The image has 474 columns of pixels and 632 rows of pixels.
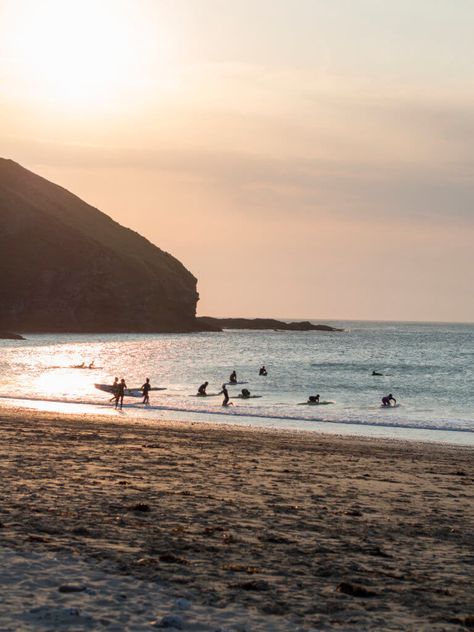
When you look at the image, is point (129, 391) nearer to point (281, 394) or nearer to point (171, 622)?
point (281, 394)

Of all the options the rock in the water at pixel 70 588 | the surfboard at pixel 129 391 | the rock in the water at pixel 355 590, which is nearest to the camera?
the rock in the water at pixel 70 588

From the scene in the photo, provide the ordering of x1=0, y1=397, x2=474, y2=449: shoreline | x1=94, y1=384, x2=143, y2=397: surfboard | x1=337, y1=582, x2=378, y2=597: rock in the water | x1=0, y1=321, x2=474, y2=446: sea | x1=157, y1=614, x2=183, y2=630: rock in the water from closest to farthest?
x1=157, y1=614, x2=183, y2=630: rock in the water → x1=337, y1=582, x2=378, y2=597: rock in the water → x1=0, y1=397, x2=474, y2=449: shoreline → x1=0, y1=321, x2=474, y2=446: sea → x1=94, y1=384, x2=143, y2=397: surfboard

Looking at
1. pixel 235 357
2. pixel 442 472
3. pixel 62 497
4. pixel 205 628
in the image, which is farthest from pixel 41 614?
pixel 235 357

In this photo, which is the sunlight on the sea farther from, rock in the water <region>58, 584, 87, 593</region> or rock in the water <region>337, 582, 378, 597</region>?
rock in the water <region>337, 582, 378, 597</region>

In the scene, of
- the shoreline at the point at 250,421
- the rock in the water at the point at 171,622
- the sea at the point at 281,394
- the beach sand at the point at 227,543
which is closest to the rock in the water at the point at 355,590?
the beach sand at the point at 227,543

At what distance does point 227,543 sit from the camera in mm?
11570

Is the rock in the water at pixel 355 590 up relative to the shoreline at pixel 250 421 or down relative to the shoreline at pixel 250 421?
up

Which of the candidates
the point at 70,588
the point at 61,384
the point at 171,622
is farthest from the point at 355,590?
the point at 61,384

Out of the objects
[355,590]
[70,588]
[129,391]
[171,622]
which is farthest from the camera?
[129,391]

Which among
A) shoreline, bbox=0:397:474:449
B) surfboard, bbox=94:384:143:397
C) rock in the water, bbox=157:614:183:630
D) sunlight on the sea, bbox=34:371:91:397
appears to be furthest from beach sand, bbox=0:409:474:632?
sunlight on the sea, bbox=34:371:91:397

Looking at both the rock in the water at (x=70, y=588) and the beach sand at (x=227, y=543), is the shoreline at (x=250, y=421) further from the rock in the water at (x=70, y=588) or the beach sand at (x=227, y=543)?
the rock in the water at (x=70, y=588)

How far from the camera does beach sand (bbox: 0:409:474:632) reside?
8562mm

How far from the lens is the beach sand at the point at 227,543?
28.1ft

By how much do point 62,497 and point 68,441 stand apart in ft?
32.8
